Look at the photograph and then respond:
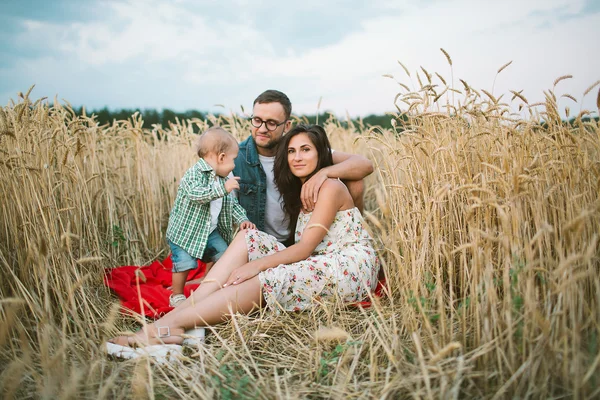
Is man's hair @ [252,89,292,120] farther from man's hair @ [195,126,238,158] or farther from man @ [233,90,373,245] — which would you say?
man's hair @ [195,126,238,158]

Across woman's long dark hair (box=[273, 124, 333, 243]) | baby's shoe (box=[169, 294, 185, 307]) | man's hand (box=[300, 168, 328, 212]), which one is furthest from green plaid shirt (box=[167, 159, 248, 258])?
man's hand (box=[300, 168, 328, 212])

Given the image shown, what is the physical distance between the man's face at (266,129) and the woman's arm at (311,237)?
38.4 inches

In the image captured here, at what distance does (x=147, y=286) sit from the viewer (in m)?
2.83

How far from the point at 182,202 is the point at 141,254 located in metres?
1.12

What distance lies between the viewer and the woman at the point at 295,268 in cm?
202

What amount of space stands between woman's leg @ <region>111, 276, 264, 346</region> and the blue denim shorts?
2.11 feet

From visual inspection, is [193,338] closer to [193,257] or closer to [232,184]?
[193,257]

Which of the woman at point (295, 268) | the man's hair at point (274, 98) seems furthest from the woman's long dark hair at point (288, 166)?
the man's hair at point (274, 98)

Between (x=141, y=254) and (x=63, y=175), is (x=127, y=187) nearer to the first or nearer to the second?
(x=141, y=254)

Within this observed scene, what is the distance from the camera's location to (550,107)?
6.27 feet

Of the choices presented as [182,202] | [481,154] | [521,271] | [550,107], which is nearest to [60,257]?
[182,202]

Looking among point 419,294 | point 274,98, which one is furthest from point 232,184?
→ point 419,294

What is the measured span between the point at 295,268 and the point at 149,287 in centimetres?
130

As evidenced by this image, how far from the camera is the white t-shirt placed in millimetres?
3346
